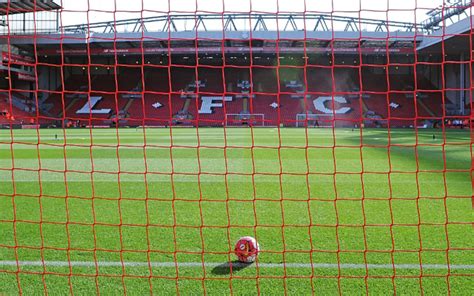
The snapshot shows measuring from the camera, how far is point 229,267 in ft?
11.0

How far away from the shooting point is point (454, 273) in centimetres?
321

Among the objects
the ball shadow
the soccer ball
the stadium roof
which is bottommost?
the ball shadow

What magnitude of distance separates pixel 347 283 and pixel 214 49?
96.5 feet

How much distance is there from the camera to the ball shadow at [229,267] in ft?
10.7

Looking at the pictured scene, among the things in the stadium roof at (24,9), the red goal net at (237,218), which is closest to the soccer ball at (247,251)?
the red goal net at (237,218)

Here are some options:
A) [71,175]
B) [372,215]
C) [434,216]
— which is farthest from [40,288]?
[71,175]

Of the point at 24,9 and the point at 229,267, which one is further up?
the point at 24,9

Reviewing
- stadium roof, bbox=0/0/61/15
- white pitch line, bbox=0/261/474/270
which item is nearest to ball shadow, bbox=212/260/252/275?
white pitch line, bbox=0/261/474/270

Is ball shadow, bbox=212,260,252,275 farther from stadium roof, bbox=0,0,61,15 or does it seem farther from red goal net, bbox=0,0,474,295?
stadium roof, bbox=0,0,61,15

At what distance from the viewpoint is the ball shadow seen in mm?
3271

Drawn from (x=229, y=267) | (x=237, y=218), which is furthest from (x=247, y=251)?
(x=237, y=218)

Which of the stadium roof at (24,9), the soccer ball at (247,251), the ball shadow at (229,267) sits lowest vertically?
the ball shadow at (229,267)

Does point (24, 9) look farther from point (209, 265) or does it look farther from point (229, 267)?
point (229, 267)

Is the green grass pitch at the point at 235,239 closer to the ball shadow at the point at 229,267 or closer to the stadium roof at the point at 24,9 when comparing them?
the ball shadow at the point at 229,267
